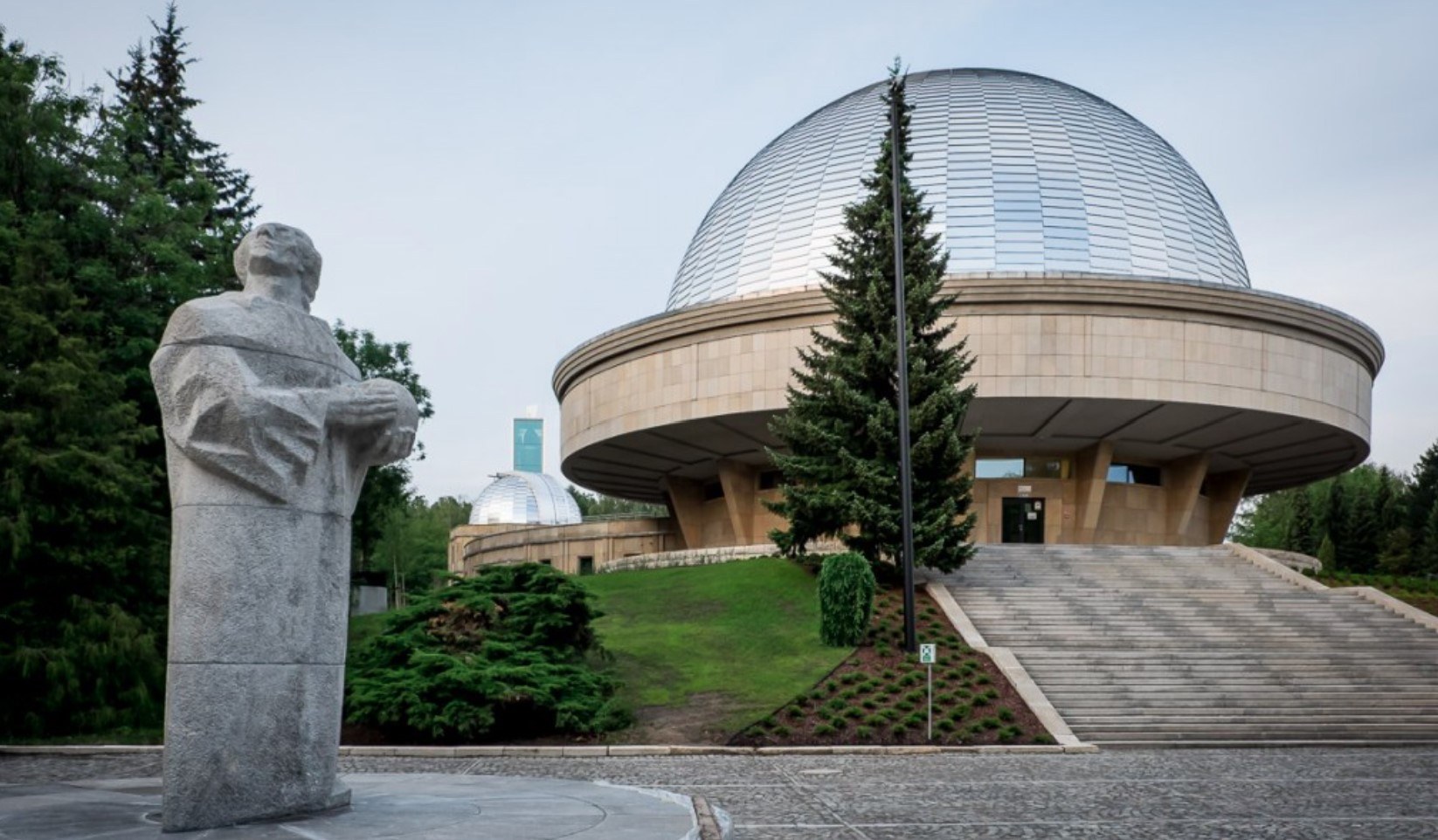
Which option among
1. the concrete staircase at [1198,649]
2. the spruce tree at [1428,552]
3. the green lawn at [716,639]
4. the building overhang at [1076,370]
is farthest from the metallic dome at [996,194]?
the spruce tree at [1428,552]

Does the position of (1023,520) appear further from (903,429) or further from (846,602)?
(846,602)

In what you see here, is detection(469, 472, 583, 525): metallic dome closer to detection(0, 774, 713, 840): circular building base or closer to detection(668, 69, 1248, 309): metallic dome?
A: detection(668, 69, 1248, 309): metallic dome

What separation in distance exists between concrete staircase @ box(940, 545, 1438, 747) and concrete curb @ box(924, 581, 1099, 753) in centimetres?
36

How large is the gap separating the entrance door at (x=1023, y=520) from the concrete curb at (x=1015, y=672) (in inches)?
451

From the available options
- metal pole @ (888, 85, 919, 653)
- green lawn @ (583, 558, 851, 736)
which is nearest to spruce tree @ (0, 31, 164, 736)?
green lawn @ (583, 558, 851, 736)

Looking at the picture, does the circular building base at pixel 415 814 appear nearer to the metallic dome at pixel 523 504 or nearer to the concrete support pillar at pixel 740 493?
the concrete support pillar at pixel 740 493

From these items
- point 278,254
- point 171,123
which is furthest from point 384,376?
point 278,254

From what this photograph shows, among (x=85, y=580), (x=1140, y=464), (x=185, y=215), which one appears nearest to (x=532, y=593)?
(x=85, y=580)

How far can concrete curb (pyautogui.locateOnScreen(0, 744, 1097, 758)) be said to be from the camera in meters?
16.9

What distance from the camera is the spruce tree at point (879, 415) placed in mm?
25891

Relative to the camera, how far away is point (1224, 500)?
42781 mm

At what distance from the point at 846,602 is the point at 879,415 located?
4.99 meters

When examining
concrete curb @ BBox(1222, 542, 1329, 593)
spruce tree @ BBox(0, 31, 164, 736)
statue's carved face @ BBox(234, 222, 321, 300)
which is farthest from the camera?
concrete curb @ BBox(1222, 542, 1329, 593)

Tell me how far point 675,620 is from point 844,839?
1650 cm
